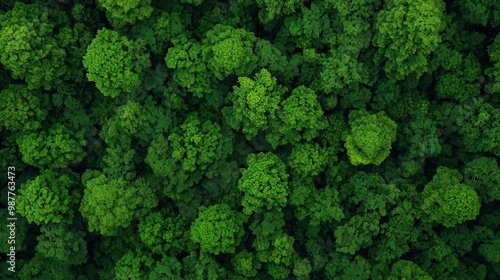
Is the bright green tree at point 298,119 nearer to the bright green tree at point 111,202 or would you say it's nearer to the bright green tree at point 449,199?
the bright green tree at point 449,199

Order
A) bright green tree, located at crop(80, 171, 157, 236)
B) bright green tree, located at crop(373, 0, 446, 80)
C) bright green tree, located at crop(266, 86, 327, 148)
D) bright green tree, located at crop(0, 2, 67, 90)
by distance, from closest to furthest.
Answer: bright green tree, located at crop(373, 0, 446, 80)
bright green tree, located at crop(0, 2, 67, 90)
bright green tree, located at crop(266, 86, 327, 148)
bright green tree, located at crop(80, 171, 157, 236)

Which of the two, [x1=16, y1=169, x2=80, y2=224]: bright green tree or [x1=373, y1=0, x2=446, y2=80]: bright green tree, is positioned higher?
[x1=373, y1=0, x2=446, y2=80]: bright green tree

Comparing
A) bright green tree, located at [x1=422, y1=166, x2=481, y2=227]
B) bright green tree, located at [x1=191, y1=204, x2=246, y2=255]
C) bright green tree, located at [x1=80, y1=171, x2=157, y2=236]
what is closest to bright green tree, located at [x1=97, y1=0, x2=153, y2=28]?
bright green tree, located at [x1=80, y1=171, x2=157, y2=236]

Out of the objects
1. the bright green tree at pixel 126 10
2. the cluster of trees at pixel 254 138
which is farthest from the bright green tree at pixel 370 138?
the bright green tree at pixel 126 10

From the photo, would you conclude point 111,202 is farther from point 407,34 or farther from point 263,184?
point 407,34

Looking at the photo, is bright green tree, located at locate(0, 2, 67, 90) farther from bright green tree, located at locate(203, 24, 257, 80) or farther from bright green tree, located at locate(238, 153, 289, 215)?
bright green tree, located at locate(238, 153, 289, 215)

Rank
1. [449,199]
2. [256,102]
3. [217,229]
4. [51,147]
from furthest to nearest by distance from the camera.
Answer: [51,147]
[217,229]
[256,102]
[449,199]

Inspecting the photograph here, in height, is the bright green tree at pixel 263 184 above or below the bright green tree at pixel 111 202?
above

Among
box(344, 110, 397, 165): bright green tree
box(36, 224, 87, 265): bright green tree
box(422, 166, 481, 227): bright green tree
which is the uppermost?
box(344, 110, 397, 165): bright green tree

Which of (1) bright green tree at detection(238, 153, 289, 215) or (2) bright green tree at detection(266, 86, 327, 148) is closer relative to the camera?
(1) bright green tree at detection(238, 153, 289, 215)

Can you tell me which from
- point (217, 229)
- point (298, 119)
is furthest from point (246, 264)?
point (298, 119)
